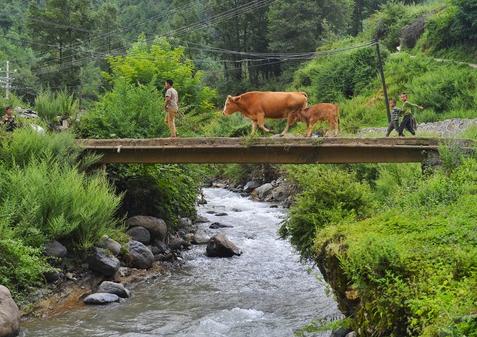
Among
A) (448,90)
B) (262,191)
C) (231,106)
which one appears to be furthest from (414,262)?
(448,90)

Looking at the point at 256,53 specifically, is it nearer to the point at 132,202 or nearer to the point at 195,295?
the point at 132,202

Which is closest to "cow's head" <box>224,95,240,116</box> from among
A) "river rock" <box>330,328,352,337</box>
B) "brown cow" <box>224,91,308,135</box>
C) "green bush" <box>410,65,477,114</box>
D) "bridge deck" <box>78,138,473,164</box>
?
"brown cow" <box>224,91,308,135</box>

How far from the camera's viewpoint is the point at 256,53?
64.7 m

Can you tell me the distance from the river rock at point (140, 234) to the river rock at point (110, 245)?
1.95 metres

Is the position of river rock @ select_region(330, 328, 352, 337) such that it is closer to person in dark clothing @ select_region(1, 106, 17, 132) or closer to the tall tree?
person in dark clothing @ select_region(1, 106, 17, 132)

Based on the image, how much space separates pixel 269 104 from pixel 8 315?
29.2 ft

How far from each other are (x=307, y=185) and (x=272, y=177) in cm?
1942

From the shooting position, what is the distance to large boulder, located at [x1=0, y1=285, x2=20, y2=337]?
10.5 metres

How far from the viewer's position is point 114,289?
13914 millimetres

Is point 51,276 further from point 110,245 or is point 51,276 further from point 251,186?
point 251,186

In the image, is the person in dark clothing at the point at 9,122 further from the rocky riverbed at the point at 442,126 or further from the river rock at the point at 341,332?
the rocky riverbed at the point at 442,126

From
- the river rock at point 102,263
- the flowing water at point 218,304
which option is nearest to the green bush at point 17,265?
the flowing water at point 218,304

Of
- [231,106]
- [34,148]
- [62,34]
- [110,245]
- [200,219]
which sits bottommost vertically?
[200,219]

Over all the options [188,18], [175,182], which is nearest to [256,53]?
[188,18]
